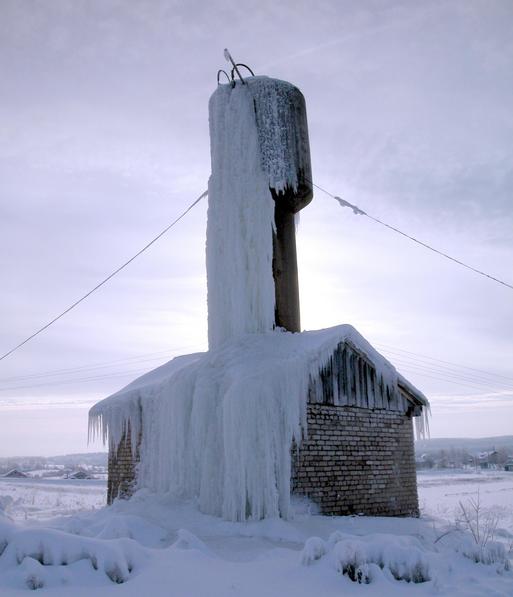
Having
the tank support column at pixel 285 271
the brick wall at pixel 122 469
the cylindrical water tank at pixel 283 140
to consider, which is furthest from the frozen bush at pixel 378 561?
the cylindrical water tank at pixel 283 140

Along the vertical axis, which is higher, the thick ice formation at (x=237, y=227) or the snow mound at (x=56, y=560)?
the thick ice formation at (x=237, y=227)

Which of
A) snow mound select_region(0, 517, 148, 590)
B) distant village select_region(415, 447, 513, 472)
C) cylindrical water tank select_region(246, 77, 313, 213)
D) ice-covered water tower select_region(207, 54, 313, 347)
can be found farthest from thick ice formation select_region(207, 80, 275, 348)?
distant village select_region(415, 447, 513, 472)

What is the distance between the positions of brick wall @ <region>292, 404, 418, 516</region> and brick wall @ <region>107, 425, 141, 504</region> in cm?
427

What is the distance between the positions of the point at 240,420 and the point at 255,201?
18.8 ft

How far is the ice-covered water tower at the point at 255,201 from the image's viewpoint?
11102 millimetres

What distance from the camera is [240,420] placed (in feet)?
25.7

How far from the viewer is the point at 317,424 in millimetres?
8734

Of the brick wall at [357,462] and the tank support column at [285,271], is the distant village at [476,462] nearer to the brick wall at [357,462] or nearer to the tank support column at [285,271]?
the brick wall at [357,462]

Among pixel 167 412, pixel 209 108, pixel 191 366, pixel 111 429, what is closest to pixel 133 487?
pixel 111 429

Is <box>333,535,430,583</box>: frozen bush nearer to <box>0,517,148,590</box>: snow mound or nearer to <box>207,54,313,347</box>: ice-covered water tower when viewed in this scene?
<box>0,517,148,590</box>: snow mound

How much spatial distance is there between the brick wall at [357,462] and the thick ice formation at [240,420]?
1.70 feet

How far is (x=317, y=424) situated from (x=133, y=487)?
4.58 m

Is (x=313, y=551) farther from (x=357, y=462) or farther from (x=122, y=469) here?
(x=122, y=469)

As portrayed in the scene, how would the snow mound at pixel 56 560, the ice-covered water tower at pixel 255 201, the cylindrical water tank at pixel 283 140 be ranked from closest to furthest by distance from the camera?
the snow mound at pixel 56 560
the ice-covered water tower at pixel 255 201
the cylindrical water tank at pixel 283 140
